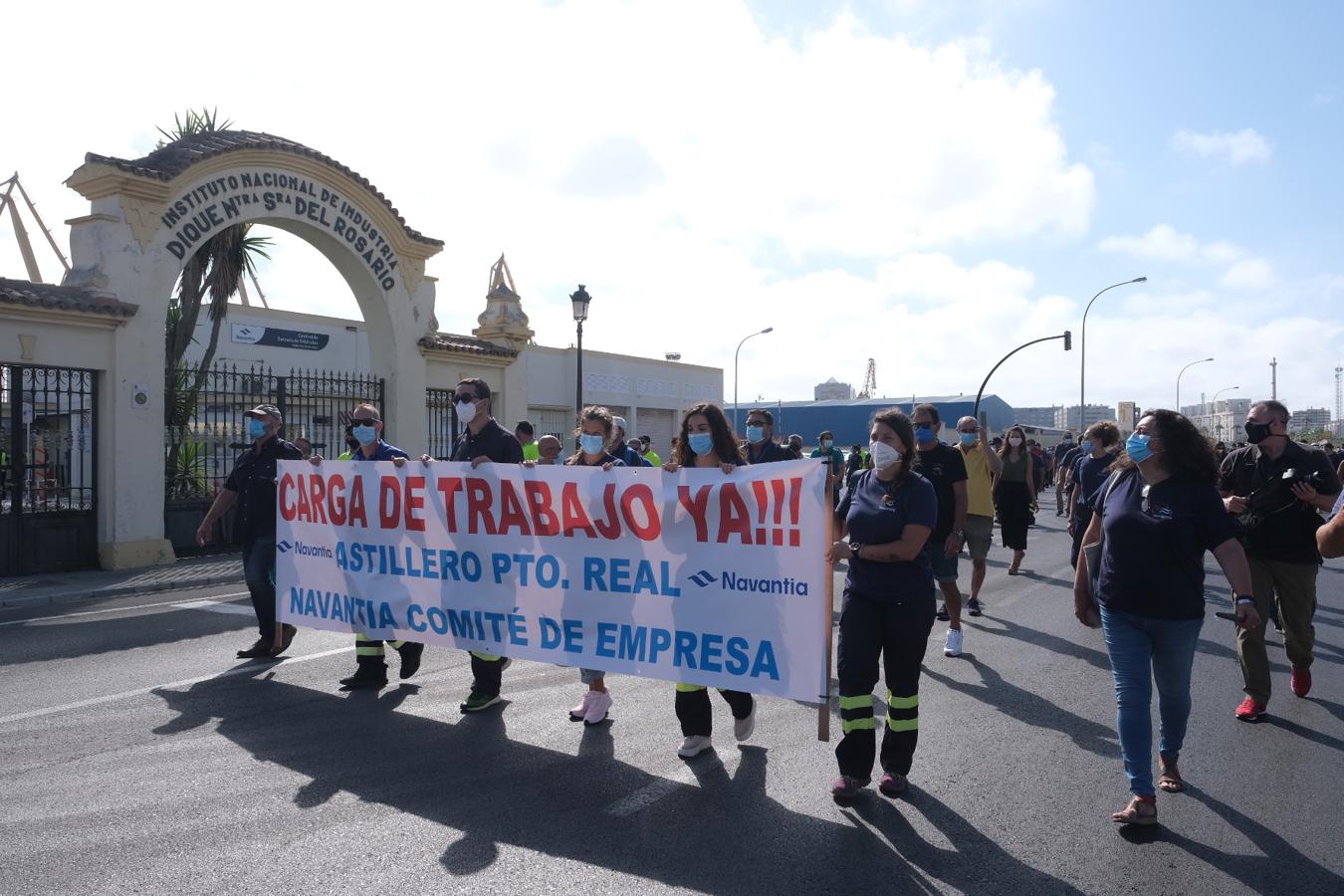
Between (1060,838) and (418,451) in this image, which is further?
(418,451)

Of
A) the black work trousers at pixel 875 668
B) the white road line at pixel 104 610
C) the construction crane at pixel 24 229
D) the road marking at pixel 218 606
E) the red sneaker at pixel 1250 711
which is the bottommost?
the white road line at pixel 104 610

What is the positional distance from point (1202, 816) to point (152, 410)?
13.3 m

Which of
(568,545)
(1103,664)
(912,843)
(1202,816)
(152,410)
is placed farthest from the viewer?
(152,410)

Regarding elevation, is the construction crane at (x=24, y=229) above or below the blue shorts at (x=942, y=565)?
above

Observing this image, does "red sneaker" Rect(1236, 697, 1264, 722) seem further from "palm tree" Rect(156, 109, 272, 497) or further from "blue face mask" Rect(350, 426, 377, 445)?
"palm tree" Rect(156, 109, 272, 497)

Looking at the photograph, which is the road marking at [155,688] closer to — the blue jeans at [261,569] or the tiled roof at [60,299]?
the blue jeans at [261,569]

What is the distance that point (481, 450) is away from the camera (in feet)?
20.3

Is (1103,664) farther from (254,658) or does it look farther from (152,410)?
(152,410)

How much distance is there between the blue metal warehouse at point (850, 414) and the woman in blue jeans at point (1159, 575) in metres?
55.5

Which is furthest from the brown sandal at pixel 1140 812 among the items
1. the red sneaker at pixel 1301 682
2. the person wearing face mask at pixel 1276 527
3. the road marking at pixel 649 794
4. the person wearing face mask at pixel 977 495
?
the person wearing face mask at pixel 977 495

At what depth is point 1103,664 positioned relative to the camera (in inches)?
290

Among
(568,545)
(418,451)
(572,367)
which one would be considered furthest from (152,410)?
(572,367)

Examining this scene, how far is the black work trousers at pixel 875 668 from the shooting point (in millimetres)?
4414

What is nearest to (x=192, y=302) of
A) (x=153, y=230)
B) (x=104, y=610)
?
(x=153, y=230)
